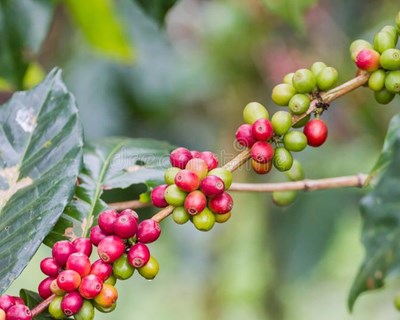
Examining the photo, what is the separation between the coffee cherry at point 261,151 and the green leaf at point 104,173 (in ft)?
0.80

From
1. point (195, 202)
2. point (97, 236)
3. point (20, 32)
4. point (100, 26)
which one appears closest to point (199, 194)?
point (195, 202)

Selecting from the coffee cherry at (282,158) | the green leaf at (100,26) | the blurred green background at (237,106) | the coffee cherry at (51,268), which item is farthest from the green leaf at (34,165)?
the blurred green background at (237,106)

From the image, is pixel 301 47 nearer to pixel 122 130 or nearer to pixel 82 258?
pixel 122 130

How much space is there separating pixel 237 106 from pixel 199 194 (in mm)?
1677

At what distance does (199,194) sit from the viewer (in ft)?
2.30

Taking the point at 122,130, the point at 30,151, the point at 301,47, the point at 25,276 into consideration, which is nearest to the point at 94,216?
the point at 30,151

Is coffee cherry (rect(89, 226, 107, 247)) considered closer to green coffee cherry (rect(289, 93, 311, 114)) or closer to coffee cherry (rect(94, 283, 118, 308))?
coffee cherry (rect(94, 283, 118, 308))

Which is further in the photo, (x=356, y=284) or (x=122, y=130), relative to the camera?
(x=122, y=130)

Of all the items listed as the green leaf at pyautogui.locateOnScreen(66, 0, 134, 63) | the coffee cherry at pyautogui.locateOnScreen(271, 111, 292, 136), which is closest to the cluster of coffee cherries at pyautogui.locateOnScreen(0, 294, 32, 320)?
the coffee cherry at pyautogui.locateOnScreen(271, 111, 292, 136)

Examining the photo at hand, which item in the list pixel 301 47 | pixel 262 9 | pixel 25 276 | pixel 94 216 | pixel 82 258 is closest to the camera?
pixel 82 258

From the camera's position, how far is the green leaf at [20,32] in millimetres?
1279

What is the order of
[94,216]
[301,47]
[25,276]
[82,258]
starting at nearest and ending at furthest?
[82,258] < [94,216] < [301,47] < [25,276]

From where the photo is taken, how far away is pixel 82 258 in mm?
684

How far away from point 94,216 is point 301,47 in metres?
1.87
